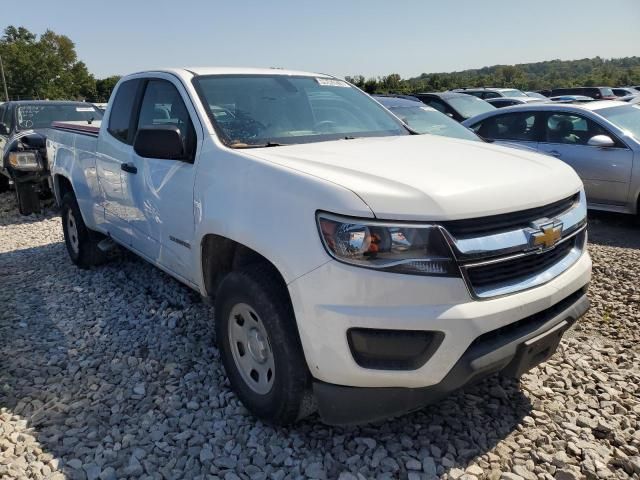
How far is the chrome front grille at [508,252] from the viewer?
2111mm

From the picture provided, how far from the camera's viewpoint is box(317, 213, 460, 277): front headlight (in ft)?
6.80

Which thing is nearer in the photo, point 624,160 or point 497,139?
point 624,160

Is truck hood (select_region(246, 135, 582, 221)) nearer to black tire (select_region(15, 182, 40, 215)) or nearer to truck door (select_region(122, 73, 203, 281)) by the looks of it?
truck door (select_region(122, 73, 203, 281))

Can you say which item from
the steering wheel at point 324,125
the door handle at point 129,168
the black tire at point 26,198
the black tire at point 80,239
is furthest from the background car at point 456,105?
the door handle at point 129,168

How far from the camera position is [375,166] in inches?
98.0

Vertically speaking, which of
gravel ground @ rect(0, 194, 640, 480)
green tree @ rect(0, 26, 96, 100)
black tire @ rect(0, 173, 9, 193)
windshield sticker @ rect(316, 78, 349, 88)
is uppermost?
green tree @ rect(0, 26, 96, 100)

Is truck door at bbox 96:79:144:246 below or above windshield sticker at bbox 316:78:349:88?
below

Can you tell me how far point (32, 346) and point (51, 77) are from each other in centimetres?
4687

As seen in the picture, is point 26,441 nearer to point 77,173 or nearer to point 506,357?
point 506,357

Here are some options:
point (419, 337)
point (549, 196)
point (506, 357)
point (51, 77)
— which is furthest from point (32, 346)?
point (51, 77)

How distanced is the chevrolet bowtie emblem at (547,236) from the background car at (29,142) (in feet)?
19.6

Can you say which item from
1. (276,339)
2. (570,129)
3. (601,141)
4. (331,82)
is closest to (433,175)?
(276,339)

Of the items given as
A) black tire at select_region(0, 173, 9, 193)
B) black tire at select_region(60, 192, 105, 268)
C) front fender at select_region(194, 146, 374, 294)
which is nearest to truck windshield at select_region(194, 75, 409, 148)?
front fender at select_region(194, 146, 374, 294)

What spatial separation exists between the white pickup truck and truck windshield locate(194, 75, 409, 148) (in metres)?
0.02
